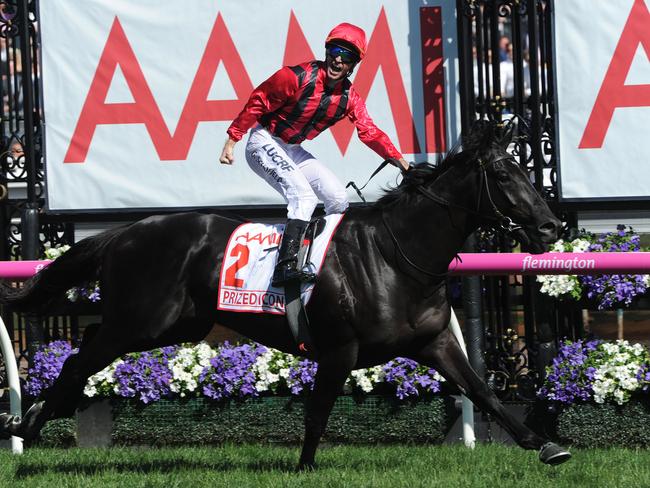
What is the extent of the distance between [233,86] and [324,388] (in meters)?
2.97

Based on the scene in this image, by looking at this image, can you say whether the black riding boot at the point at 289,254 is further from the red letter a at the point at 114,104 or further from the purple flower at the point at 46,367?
the red letter a at the point at 114,104

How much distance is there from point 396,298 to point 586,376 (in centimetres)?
190

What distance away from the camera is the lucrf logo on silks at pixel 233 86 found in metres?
7.96

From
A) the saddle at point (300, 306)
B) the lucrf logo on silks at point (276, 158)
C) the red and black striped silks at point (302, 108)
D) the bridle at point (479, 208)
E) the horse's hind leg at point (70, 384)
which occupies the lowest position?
the horse's hind leg at point (70, 384)

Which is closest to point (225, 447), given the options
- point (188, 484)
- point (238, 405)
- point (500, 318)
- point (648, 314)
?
point (238, 405)

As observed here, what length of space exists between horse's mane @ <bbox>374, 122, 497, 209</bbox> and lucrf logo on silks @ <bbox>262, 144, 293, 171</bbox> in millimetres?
510

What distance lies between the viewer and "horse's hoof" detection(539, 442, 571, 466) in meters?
5.46

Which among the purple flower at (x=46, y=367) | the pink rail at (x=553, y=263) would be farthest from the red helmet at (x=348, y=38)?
the purple flower at (x=46, y=367)

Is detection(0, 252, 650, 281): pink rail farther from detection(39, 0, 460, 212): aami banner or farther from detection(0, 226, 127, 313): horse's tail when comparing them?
detection(0, 226, 127, 313): horse's tail

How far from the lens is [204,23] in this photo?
26.8 feet

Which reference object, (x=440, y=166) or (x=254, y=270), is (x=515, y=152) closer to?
(x=440, y=166)

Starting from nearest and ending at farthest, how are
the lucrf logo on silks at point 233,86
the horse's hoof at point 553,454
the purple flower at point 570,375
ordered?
1. the horse's hoof at point 553,454
2. the purple flower at point 570,375
3. the lucrf logo on silks at point 233,86

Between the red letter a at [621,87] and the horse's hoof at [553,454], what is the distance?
280 centimetres

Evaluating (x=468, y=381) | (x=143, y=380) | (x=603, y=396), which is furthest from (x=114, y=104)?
(x=603, y=396)
